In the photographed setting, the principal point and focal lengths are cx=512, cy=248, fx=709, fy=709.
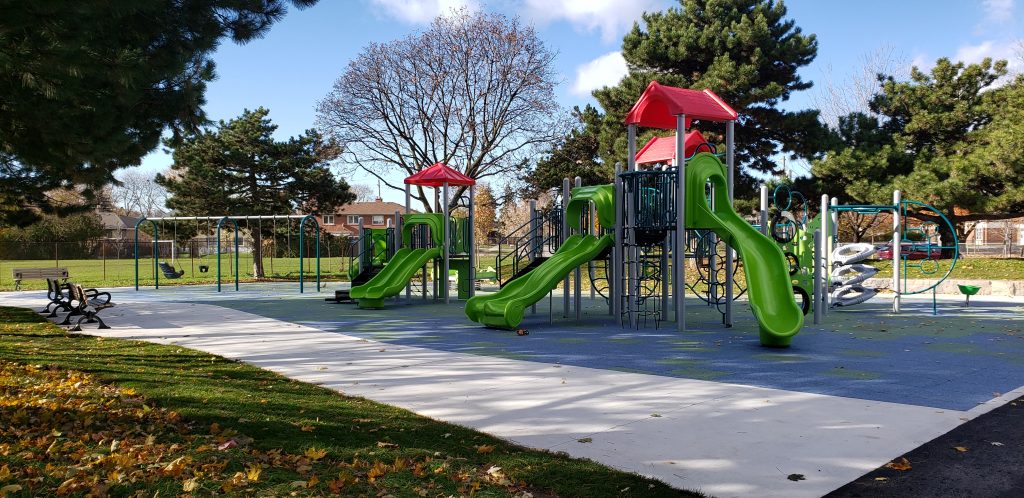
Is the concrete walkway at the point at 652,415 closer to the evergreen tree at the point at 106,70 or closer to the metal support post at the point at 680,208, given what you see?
the evergreen tree at the point at 106,70

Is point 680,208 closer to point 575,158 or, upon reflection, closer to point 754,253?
point 754,253

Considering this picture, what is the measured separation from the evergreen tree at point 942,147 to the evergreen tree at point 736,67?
1830mm

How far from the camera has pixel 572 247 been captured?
13852mm

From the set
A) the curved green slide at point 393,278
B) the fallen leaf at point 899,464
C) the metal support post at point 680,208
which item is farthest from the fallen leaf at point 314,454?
the curved green slide at point 393,278

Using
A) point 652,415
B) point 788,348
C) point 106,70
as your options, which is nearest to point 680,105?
point 788,348

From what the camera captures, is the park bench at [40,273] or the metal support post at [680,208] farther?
the park bench at [40,273]

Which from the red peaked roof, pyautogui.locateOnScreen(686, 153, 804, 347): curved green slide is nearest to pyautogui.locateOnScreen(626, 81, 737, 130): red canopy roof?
pyautogui.locateOnScreen(686, 153, 804, 347): curved green slide

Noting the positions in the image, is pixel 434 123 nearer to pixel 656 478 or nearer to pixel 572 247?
pixel 572 247

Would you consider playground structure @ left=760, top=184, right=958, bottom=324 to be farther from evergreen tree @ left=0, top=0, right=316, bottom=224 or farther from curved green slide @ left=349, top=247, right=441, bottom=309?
evergreen tree @ left=0, top=0, right=316, bottom=224

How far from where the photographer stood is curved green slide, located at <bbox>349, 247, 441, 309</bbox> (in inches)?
668

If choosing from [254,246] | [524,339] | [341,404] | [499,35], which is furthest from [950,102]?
[254,246]

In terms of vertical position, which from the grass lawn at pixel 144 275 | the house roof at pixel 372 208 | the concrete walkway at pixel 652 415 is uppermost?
the house roof at pixel 372 208

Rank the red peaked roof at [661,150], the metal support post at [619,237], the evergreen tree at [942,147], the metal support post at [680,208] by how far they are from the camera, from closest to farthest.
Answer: the metal support post at [680,208], the metal support post at [619,237], the red peaked roof at [661,150], the evergreen tree at [942,147]

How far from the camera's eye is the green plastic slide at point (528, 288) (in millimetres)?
12484
